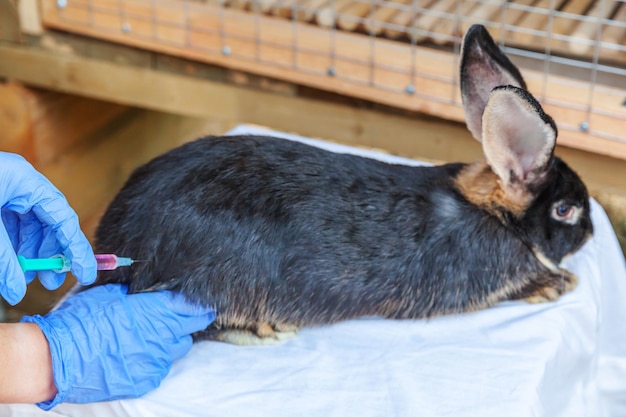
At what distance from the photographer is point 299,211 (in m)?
1.42

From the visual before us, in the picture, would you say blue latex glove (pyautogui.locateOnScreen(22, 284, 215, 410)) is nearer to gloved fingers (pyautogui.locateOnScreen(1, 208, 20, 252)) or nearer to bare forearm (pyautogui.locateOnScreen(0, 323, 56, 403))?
bare forearm (pyautogui.locateOnScreen(0, 323, 56, 403))

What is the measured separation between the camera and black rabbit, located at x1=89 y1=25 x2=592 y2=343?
4.52 ft

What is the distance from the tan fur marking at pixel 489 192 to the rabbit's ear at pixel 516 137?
1 cm

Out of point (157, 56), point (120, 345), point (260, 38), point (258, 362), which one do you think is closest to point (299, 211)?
point (258, 362)

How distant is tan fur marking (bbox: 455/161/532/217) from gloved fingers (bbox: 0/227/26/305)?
78 cm

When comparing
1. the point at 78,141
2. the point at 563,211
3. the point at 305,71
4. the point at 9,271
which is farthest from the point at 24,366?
the point at 78,141

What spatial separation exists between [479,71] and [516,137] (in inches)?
7.4

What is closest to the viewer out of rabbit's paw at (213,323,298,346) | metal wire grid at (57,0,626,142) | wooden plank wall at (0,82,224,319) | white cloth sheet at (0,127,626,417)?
white cloth sheet at (0,127,626,417)

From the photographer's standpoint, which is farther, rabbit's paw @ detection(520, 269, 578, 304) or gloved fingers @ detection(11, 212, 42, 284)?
rabbit's paw @ detection(520, 269, 578, 304)

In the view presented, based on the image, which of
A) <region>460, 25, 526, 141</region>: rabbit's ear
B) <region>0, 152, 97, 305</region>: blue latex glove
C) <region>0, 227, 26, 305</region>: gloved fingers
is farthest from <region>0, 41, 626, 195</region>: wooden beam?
<region>0, 227, 26, 305</region>: gloved fingers

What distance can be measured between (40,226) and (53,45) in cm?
136

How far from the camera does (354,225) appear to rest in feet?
4.72

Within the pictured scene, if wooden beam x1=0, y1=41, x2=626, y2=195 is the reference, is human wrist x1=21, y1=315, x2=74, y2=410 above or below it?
above

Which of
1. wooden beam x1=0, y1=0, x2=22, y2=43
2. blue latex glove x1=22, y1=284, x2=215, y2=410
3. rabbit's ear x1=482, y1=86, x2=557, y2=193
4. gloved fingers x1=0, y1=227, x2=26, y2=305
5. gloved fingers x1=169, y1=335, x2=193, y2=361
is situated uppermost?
rabbit's ear x1=482, y1=86, x2=557, y2=193
